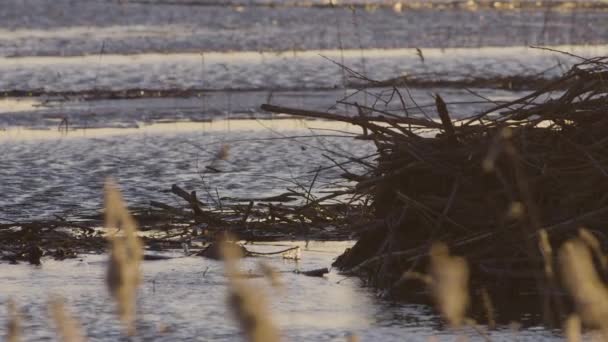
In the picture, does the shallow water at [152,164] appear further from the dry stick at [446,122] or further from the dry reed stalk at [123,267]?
the dry reed stalk at [123,267]

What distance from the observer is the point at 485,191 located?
19.9ft

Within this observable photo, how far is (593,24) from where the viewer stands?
1152 inches

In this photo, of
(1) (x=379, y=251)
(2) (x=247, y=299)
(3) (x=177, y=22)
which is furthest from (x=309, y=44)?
(2) (x=247, y=299)

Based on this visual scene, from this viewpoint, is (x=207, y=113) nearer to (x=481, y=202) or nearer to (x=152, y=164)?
(x=152, y=164)

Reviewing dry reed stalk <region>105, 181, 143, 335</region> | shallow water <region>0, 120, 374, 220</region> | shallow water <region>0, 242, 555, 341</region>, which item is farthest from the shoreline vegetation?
dry reed stalk <region>105, 181, 143, 335</region>

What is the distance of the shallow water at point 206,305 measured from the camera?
4785 mm

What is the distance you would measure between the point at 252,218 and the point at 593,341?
3258 mm

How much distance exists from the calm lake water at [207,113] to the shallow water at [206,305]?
1cm

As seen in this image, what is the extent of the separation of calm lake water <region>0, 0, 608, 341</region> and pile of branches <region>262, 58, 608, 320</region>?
0.25 metres

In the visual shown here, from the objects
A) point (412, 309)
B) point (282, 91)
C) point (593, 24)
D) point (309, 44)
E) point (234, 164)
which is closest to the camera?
point (412, 309)

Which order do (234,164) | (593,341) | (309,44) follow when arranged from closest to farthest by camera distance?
(593,341) < (234,164) < (309,44)

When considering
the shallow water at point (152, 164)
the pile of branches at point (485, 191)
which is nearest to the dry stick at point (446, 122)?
the pile of branches at point (485, 191)

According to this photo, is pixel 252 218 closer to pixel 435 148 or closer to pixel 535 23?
pixel 435 148

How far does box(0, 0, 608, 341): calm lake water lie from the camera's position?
528 centimetres
